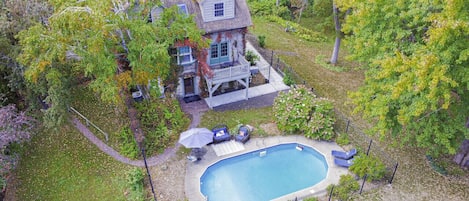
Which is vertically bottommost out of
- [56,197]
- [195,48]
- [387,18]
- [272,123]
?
[56,197]

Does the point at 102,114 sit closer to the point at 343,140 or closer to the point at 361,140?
the point at 343,140

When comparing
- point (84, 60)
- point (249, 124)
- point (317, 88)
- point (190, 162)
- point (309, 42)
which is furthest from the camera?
point (309, 42)

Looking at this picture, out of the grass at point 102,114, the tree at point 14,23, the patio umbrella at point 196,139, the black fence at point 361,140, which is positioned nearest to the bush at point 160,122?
the grass at point 102,114

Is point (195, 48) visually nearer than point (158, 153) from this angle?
No

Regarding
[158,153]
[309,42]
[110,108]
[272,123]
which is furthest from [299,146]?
[309,42]

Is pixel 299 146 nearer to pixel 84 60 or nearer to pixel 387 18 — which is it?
pixel 387 18

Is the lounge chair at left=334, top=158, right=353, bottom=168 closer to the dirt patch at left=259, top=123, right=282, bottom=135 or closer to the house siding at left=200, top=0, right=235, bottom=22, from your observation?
the dirt patch at left=259, top=123, right=282, bottom=135

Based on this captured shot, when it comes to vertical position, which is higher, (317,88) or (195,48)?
(195,48)

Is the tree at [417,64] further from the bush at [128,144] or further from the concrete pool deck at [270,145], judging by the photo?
the bush at [128,144]
